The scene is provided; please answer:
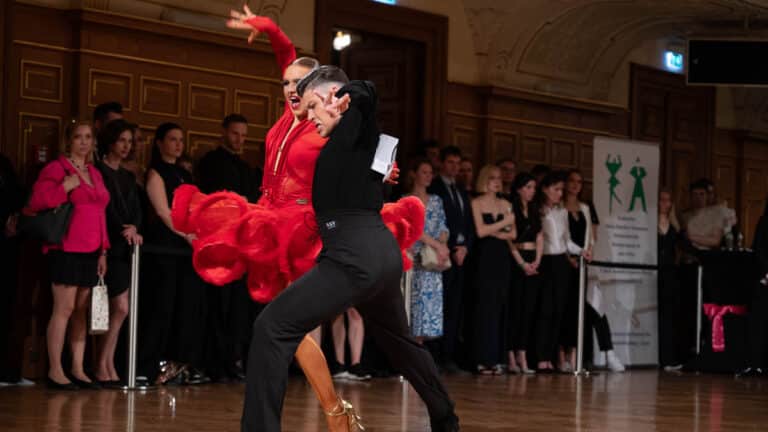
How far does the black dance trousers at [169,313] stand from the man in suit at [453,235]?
2.38 meters

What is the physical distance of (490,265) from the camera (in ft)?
37.7

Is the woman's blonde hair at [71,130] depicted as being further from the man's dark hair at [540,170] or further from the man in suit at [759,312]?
the man in suit at [759,312]

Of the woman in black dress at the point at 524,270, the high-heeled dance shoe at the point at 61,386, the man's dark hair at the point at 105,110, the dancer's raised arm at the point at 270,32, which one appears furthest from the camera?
the woman in black dress at the point at 524,270

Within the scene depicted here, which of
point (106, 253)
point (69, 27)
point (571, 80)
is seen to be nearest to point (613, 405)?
point (106, 253)

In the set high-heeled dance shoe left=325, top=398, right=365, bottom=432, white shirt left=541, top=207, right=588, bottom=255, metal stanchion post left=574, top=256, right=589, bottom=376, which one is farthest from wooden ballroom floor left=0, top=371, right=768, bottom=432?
white shirt left=541, top=207, right=588, bottom=255

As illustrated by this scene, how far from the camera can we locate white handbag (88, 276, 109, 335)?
341 inches

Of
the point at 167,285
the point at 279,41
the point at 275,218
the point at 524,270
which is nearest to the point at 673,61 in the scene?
the point at 524,270

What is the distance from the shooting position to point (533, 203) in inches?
472

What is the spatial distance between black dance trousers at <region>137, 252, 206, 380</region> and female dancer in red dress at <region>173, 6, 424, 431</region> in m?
3.17

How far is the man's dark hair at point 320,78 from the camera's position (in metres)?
5.33

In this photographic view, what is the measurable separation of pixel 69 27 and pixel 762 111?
33.6 feet

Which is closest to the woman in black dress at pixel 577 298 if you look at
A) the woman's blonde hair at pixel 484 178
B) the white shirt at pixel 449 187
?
the woman's blonde hair at pixel 484 178

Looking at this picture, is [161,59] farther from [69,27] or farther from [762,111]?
[762,111]

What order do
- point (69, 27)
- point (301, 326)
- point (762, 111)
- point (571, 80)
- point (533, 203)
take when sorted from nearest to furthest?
1. point (301, 326)
2. point (69, 27)
3. point (533, 203)
4. point (571, 80)
5. point (762, 111)
